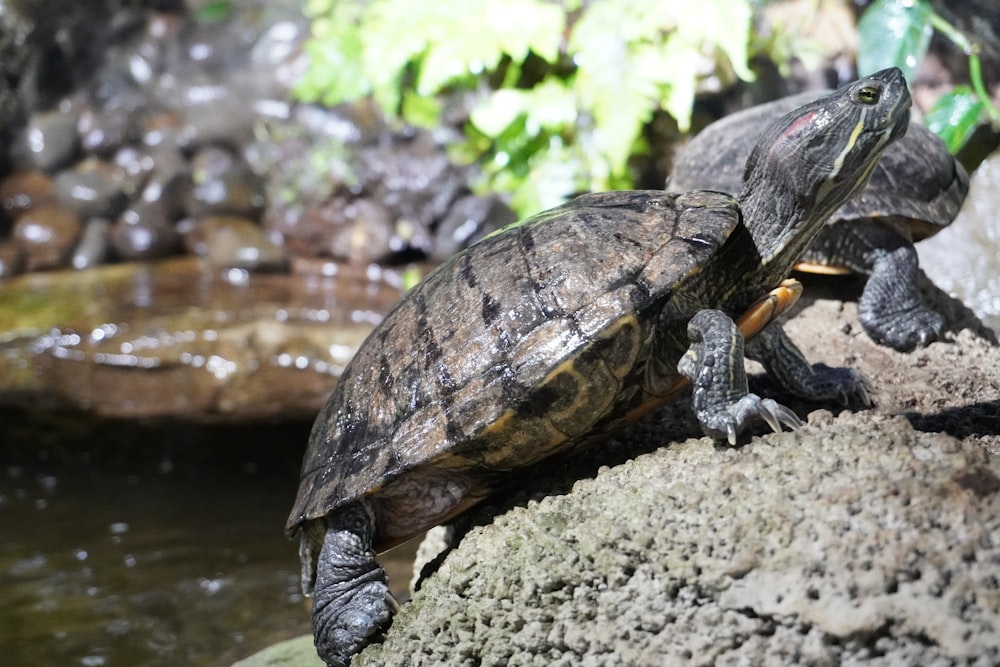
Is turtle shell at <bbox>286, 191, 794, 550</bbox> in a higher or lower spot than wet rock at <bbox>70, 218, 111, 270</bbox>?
lower

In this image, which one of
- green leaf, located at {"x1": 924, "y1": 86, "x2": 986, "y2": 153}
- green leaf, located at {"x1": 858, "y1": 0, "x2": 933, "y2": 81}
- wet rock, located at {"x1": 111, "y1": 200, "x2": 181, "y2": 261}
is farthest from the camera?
wet rock, located at {"x1": 111, "y1": 200, "x2": 181, "y2": 261}

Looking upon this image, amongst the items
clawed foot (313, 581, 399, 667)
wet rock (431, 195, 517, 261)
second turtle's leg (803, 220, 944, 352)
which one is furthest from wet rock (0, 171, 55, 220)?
second turtle's leg (803, 220, 944, 352)

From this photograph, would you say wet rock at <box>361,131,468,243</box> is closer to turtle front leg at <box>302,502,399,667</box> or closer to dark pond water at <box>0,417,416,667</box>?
dark pond water at <box>0,417,416,667</box>

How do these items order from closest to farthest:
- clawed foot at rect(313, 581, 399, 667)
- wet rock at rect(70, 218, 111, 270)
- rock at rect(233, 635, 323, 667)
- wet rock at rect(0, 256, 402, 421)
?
clawed foot at rect(313, 581, 399, 667), rock at rect(233, 635, 323, 667), wet rock at rect(0, 256, 402, 421), wet rock at rect(70, 218, 111, 270)

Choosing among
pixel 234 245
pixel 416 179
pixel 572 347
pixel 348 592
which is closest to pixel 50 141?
pixel 234 245

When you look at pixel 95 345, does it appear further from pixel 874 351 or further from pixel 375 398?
pixel 874 351

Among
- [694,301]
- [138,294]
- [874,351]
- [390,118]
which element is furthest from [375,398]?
[390,118]

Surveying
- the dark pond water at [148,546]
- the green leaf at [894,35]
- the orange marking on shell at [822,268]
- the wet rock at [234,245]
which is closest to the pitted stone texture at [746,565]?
the orange marking on shell at [822,268]
